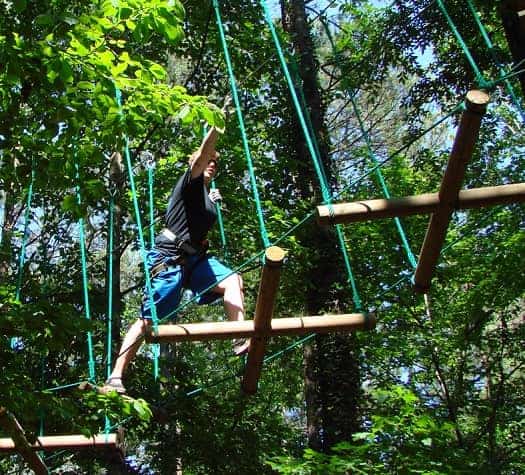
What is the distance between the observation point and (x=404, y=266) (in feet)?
24.5

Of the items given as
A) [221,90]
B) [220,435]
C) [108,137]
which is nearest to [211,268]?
[108,137]

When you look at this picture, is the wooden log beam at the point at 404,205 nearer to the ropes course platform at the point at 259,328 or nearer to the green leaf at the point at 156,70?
the ropes course platform at the point at 259,328

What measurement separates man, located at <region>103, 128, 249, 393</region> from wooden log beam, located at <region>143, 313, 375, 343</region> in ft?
1.59

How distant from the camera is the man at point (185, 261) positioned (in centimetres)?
335

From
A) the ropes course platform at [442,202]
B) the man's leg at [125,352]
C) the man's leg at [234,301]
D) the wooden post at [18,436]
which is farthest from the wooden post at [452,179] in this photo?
the wooden post at [18,436]

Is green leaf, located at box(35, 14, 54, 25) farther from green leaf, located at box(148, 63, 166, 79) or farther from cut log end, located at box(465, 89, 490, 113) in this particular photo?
cut log end, located at box(465, 89, 490, 113)

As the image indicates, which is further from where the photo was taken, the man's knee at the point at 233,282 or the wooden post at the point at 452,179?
the man's knee at the point at 233,282

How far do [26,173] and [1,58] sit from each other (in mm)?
570

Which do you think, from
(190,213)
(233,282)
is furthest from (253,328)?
(190,213)

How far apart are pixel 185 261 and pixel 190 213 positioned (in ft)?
0.78

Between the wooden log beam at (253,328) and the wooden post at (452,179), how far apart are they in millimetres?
314

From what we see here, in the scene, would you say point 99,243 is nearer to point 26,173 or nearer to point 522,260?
point 522,260

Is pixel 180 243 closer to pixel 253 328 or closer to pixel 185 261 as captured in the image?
pixel 185 261

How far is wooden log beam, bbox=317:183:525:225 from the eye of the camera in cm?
254
